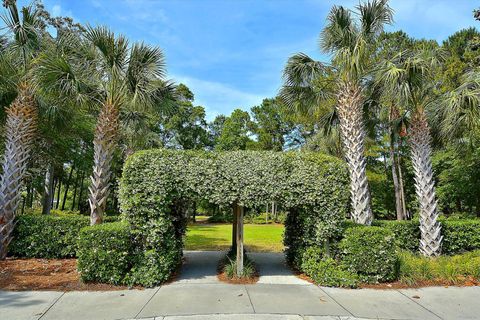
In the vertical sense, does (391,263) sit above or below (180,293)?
above

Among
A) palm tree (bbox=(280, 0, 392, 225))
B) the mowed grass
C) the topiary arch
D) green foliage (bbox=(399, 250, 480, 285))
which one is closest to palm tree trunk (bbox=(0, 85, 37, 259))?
the topiary arch

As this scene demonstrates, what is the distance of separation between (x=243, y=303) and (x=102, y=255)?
2.94m

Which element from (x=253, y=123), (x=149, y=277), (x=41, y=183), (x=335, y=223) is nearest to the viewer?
(x=149, y=277)

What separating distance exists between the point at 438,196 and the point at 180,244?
1726 centimetres

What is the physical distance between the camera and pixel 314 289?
599 centimetres

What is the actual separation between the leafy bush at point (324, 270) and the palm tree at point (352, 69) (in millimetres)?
1636

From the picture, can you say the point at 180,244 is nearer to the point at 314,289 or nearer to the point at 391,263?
the point at 314,289

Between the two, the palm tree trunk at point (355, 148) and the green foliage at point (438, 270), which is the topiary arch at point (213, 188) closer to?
the palm tree trunk at point (355, 148)

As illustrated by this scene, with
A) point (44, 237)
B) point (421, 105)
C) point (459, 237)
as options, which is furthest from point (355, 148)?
point (44, 237)

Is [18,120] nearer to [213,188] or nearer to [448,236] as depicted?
[213,188]

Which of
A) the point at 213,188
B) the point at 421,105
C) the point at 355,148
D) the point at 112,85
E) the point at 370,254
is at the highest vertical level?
the point at 112,85

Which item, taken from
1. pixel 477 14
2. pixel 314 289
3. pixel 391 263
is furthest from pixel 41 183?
pixel 477 14

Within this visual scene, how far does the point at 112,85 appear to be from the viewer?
7633 millimetres

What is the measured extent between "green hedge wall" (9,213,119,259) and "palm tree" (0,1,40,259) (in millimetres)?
276
